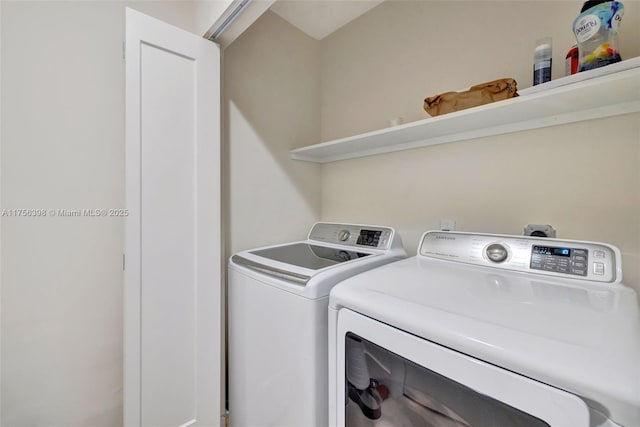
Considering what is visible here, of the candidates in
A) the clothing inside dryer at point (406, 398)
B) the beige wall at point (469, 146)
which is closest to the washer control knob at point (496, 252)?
the beige wall at point (469, 146)

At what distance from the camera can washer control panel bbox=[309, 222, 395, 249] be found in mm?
1417

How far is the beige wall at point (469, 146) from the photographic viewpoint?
3.24ft

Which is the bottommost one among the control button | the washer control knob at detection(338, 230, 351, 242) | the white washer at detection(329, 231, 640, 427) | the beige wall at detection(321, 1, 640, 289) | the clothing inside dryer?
the clothing inside dryer

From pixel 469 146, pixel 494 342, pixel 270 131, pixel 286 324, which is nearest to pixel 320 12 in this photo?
pixel 270 131

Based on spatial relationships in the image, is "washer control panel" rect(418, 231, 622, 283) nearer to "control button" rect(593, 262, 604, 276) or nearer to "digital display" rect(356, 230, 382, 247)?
"control button" rect(593, 262, 604, 276)

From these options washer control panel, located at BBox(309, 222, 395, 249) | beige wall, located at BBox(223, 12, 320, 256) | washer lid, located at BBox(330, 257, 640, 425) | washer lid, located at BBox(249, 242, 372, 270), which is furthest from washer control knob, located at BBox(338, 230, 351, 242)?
washer lid, located at BBox(330, 257, 640, 425)

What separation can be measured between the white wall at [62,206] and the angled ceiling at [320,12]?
0.85 m

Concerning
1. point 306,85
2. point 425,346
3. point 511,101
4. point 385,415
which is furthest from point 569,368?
point 306,85

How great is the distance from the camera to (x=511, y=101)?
3.11ft

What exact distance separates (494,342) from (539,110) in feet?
3.35

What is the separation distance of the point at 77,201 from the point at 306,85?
1.61 m

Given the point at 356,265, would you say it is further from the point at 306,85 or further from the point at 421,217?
the point at 306,85

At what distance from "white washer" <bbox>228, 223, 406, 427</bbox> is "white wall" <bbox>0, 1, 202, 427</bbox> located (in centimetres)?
56

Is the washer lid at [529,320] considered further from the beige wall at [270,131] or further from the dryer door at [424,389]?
the beige wall at [270,131]
